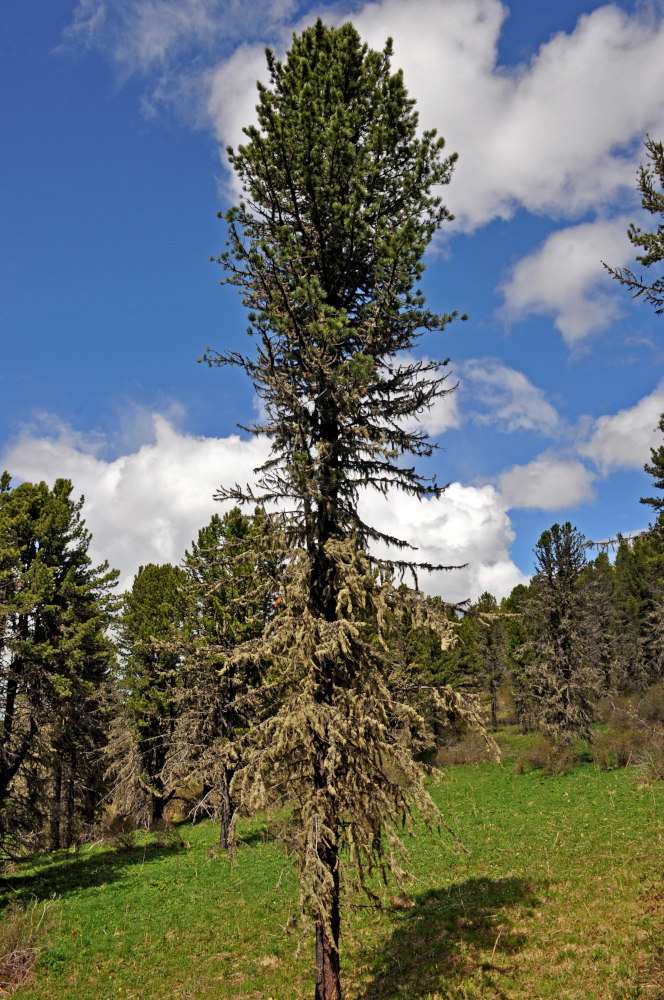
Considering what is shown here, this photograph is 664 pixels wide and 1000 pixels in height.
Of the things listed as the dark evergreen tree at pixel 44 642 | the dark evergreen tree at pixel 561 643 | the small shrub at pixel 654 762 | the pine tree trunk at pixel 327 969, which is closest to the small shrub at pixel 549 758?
the dark evergreen tree at pixel 561 643

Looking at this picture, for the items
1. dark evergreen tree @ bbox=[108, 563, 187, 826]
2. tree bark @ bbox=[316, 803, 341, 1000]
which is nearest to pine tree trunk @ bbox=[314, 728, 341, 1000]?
tree bark @ bbox=[316, 803, 341, 1000]

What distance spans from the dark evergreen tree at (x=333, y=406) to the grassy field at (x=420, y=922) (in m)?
1.15

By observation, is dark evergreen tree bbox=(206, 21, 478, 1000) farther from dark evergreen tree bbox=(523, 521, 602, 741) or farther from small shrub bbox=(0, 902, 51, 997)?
dark evergreen tree bbox=(523, 521, 602, 741)

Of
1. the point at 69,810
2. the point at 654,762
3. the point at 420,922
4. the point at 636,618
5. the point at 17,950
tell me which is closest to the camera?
the point at 420,922

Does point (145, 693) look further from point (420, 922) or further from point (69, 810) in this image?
point (420, 922)

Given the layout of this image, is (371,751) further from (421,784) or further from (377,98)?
(377,98)

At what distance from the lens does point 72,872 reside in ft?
72.3

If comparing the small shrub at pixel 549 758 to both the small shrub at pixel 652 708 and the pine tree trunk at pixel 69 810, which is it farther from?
the pine tree trunk at pixel 69 810

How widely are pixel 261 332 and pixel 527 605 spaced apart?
2889 cm

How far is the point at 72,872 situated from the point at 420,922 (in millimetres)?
16692

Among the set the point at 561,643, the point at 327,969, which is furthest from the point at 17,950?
the point at 561,643

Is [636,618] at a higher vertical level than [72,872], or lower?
higher

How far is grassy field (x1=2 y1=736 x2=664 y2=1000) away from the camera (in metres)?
9.18

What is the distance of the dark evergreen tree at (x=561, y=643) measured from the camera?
3125cm
